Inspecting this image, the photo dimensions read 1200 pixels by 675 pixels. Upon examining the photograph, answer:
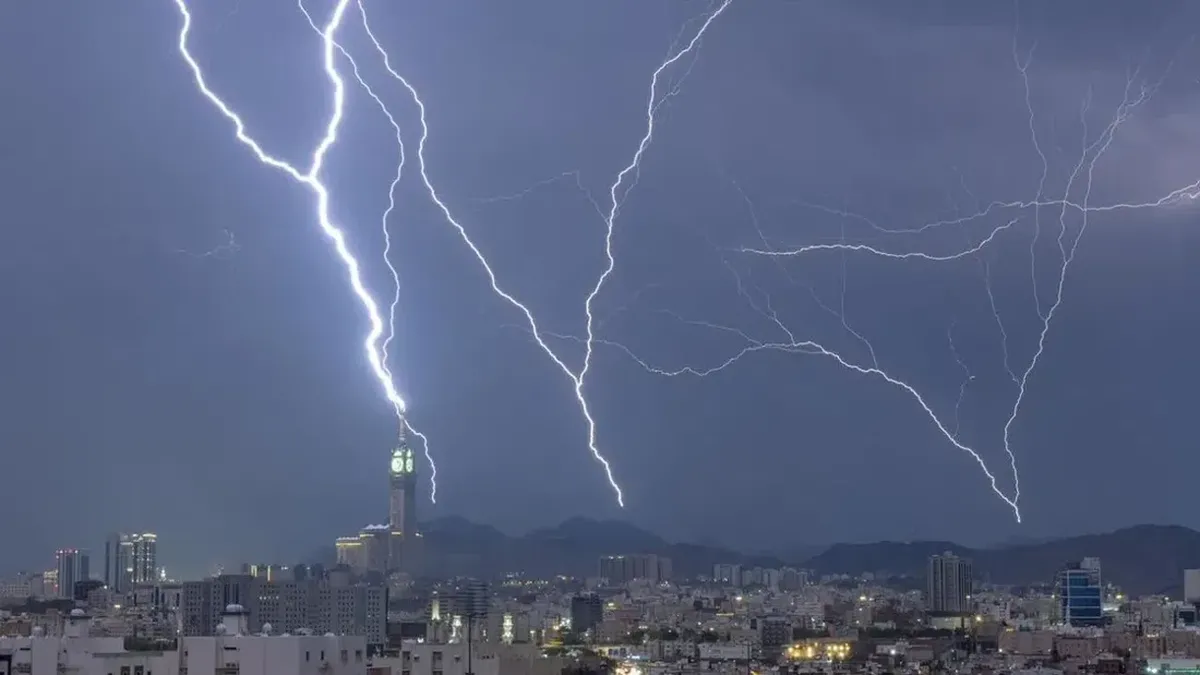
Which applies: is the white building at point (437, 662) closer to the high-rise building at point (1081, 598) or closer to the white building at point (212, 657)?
the white building at point (212, 657)

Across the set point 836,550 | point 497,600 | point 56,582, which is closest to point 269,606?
point 497,600

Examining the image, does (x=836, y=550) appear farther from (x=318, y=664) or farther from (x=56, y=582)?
(x=318, y=664)

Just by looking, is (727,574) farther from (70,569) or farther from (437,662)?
(437,662)

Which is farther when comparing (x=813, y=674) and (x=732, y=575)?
(x=732, y=575)

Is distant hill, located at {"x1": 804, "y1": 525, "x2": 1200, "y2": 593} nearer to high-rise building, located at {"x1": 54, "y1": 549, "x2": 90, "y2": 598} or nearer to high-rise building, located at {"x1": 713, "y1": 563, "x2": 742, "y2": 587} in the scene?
high-rise building, located at {"x1": 713, "y1": 563, "x2": 742, "y2": 587}

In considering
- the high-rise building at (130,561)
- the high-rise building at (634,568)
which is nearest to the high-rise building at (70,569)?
the high-rise building at (130,561)

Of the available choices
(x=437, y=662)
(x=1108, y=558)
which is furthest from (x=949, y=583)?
(x=437, y=662)
